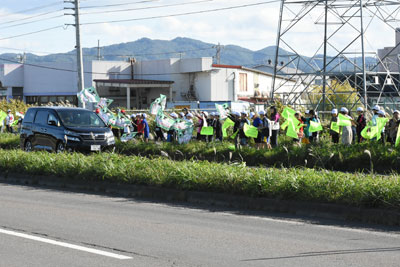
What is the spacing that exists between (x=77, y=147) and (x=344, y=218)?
1219 cm

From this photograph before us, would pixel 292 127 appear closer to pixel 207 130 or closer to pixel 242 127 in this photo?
pixel 242 127

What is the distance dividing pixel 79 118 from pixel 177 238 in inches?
534

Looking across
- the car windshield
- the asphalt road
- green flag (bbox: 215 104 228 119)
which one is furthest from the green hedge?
the asphalt road

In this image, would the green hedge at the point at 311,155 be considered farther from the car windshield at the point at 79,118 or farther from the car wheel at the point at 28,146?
the car wheel at the point at 28,146

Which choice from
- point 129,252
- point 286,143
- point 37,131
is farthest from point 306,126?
point 129,252

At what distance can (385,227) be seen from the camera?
30.3ft

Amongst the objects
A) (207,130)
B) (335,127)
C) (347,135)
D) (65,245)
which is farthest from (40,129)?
(65,245)

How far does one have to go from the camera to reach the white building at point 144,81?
6106 cm

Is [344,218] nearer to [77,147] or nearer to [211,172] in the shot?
[211,172]

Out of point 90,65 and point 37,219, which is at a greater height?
point 90,65

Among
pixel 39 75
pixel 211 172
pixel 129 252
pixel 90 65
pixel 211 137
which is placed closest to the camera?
pixel 129 252

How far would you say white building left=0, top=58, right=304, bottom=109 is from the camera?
61062mm

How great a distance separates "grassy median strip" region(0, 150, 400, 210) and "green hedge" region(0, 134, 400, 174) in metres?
1.11

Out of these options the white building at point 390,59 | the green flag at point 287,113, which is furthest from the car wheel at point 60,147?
the white building at point 390,59
